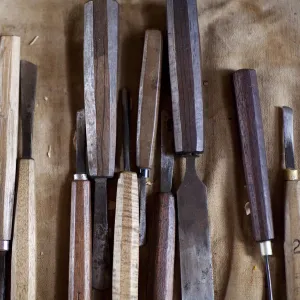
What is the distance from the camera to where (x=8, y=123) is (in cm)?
100

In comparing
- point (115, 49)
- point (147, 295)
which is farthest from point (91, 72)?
point (147, 295)

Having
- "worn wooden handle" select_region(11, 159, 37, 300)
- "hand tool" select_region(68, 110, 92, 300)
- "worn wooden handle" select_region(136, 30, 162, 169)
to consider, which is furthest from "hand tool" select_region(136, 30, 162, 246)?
"worn wooden handle" select_region(11, 159, 37, 300)

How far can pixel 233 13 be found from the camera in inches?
43.6

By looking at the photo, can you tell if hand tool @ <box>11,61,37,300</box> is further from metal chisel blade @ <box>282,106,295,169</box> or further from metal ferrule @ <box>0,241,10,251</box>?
metal chisel blade @ <box>282,106,295,169</box>

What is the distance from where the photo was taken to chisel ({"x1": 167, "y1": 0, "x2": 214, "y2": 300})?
96 centimetres

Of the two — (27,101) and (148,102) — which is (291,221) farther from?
(27,101)

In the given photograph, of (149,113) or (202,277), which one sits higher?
(149,113)

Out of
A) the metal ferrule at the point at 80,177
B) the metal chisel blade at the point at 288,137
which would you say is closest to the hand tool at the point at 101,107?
the metal ferrule at the point at 80,177

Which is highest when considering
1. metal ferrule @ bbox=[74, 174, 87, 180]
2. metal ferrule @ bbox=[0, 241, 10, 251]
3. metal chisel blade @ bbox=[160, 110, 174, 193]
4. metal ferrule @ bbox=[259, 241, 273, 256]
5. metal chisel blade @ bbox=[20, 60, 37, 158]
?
metal chisel blade @ bbox=[20, 60, 37, 158]

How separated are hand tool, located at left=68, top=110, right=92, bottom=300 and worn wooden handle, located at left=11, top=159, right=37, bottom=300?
8 cm

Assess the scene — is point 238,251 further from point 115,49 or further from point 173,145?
point 115,49

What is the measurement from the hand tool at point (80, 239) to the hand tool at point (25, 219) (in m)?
0.08

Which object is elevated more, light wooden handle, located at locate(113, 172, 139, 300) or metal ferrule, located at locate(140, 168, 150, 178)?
metal ferrule, located at locate(140, 168, 150, 178)

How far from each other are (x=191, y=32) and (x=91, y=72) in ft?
0.76
